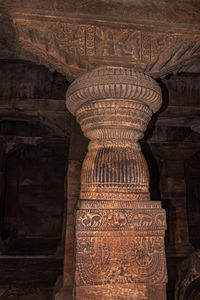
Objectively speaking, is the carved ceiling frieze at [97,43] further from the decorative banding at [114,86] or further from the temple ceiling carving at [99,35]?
the decorative banding at [114,86]

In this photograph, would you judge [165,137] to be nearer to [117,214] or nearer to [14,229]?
[117,214]

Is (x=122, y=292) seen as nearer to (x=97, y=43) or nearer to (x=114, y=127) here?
(x=114, y=127)

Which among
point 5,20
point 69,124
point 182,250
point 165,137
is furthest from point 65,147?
point 5,20

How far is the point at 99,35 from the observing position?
191 cm

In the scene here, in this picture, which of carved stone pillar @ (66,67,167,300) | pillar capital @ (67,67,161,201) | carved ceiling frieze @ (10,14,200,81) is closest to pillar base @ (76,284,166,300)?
carved stone pillar @ (66,67,167,300)

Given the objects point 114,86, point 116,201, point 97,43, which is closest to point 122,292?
point 116,201

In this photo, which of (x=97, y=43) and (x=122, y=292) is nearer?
(x=122, y=292)

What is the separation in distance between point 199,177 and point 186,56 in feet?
32.6

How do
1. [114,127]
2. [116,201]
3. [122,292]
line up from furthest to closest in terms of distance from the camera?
[114,127] → [116,201] → [122,292]

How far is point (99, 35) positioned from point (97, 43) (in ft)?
0.23

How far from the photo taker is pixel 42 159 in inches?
424

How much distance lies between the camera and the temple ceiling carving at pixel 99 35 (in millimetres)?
1849

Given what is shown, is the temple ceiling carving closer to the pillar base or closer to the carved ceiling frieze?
the carved ceiling frieze

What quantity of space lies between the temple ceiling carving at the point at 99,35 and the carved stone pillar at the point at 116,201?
0.54 ft
